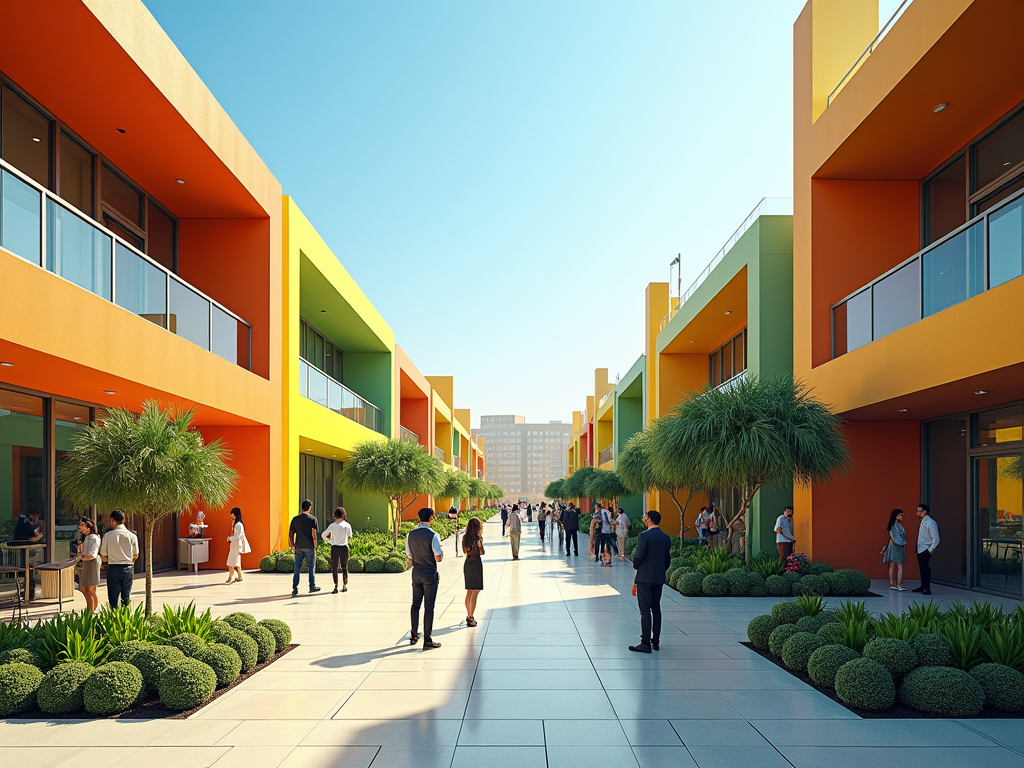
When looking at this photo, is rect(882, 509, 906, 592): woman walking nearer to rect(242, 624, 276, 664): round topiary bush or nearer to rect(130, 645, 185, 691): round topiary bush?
rect(242, 624, 276, 664): round topiary bush

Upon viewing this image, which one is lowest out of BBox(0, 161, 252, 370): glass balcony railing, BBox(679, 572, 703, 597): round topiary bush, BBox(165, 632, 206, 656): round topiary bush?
BBox(679, 572, 703, 597): round topiary bush

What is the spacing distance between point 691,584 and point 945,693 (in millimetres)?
8090

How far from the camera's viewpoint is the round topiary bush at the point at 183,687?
23.6ft

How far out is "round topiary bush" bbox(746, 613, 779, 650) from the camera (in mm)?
9742

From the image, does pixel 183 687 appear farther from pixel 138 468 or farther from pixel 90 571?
pixel 90 571

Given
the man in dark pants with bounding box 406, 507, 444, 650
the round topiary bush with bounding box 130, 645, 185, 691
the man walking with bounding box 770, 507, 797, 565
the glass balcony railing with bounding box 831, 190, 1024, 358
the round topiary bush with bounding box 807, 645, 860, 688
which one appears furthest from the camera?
the man walking with bounding box 770, 507, 797, 565

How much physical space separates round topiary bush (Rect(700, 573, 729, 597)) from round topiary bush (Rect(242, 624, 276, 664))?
27.6 feet

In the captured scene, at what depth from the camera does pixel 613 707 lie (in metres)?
7.33

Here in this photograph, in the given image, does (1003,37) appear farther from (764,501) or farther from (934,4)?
(764,501)

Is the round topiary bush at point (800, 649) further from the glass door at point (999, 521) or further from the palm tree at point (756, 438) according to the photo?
the glass door at point (999, 521)

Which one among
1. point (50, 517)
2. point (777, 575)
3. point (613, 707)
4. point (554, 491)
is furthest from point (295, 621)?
point (554, 491)

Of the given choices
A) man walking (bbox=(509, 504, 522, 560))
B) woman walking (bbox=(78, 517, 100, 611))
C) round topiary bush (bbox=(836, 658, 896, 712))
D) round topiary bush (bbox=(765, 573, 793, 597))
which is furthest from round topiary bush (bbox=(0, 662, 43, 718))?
man walking (bbox=(509, 504, 522, 560))

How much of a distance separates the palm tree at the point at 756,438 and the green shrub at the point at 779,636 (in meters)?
5.37

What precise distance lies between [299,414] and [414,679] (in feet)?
43.1
